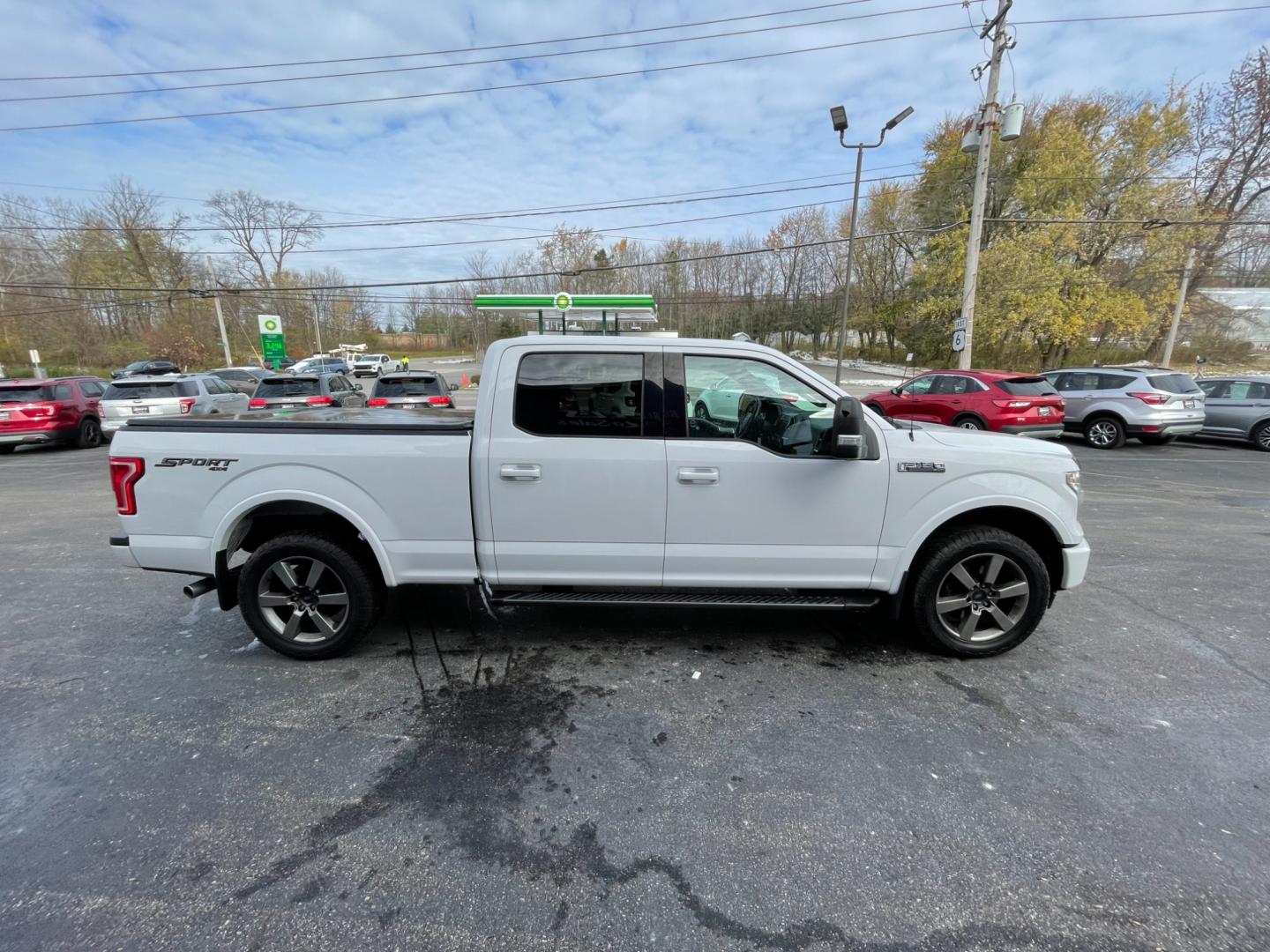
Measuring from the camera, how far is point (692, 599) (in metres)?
3.29

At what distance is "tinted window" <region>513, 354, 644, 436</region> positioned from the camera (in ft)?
Result: 10.5

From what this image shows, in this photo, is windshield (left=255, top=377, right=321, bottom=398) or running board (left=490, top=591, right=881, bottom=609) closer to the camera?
running board (left=490, top=591, right=881, bottom=609)

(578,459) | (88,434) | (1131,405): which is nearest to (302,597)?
(578,459)

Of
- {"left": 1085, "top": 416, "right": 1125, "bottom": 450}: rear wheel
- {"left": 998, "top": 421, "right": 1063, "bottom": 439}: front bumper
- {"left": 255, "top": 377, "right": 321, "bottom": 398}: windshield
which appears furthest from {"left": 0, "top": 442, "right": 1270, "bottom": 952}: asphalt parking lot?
{"left": 255, "top": 377, "right": 321, "bottom": 398}: windshield

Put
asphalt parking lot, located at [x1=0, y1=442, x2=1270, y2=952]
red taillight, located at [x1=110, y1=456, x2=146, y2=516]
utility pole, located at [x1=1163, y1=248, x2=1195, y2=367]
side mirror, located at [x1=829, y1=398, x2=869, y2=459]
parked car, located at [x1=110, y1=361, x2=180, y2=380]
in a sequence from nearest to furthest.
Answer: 1. asphalt parking lot, located at [x1=0, y1=442, x2=1270, y2=952]
2. side mirror, located at [x1=829, y1=398, x2=869, y2=459]
3. red taillight, located at [x1=110, y1=456, x2=146, y2=516]
4. parked car, located at [x1=110, y1=361, x2=180, y2=380]
5. utility pole, located at [x1=1163, y1=248, x2=1195, y2=367]

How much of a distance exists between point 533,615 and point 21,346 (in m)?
59.8

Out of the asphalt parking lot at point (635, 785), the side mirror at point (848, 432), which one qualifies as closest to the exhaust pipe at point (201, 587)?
the asphalt parking lot at point (635, 785)

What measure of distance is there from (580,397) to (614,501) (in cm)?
64

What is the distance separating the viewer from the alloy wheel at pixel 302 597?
11.0ft

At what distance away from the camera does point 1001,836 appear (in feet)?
7.11

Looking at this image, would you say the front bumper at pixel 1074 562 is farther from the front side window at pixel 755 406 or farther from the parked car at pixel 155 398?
the parked car at pixel 155 398

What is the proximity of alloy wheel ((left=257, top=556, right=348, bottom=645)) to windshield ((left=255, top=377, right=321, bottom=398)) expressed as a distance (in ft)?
37.6

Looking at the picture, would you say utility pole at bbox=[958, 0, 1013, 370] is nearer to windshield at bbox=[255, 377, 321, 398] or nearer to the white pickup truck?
the white pickup truck

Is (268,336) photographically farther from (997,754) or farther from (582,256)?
(997,754)
